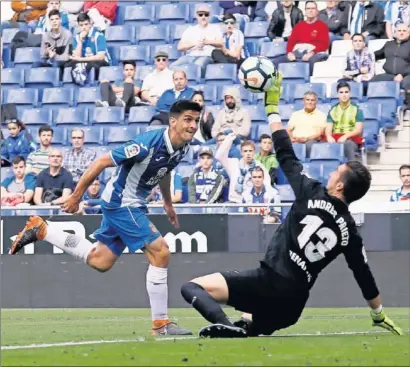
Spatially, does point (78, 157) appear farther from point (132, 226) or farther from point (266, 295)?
point (266, 295)

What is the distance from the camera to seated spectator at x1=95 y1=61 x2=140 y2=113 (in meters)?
21.8

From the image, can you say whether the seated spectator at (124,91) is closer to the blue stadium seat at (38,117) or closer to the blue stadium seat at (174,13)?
the blue stadium seat at (38,117)

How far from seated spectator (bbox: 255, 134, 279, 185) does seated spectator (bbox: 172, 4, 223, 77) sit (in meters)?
4.04

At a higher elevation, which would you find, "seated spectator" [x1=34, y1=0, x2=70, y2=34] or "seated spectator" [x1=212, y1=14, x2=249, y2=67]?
"seated spectator" [x1=34, y1=0, x2=70, y2=34]

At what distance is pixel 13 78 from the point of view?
23812 millimetres

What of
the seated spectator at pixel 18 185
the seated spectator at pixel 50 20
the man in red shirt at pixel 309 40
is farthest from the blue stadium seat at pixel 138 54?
the seated spectator at pixel 18 185

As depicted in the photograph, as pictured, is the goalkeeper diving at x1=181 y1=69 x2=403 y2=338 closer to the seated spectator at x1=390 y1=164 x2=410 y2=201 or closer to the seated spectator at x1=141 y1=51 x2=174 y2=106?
the seated spectator at x1=390 y1=164 x2=410 y2=201

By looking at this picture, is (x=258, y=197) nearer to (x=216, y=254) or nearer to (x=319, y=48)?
(x=216, y=254)

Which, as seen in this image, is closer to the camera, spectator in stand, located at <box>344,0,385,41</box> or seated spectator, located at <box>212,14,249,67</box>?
spectator in stand, located at <box>344,0,385,41</box>

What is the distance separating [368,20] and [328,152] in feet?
10.9

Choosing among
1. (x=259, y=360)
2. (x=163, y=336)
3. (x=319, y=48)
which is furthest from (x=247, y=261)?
(x=259, y=360)

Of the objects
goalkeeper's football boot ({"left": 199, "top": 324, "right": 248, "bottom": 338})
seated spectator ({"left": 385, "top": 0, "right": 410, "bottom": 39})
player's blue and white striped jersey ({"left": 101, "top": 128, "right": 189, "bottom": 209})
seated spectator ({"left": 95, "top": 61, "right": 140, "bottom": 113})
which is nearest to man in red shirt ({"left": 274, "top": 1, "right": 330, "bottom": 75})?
seated spectator ({"left": 385, "top": 0, "right": 410, "bottom": 39})

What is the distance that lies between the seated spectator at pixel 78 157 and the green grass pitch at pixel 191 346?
6575mm

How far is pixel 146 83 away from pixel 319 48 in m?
3.10
